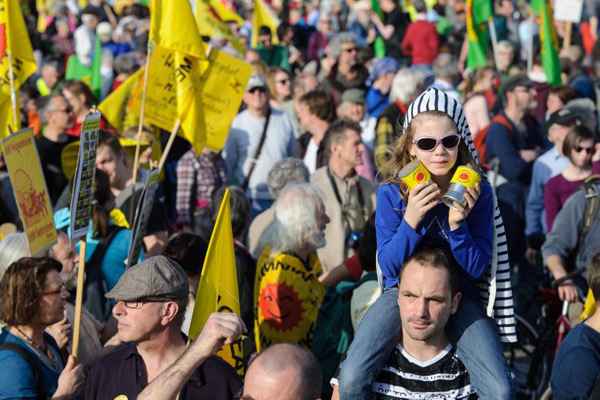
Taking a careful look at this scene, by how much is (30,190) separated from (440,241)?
259 cm

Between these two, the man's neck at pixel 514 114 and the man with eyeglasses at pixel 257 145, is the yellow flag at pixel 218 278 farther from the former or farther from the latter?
the man's neck at pixel 514 114

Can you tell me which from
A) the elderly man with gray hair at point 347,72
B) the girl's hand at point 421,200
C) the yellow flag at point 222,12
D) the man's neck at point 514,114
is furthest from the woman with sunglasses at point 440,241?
the elderly man with gray hair at point 347,72

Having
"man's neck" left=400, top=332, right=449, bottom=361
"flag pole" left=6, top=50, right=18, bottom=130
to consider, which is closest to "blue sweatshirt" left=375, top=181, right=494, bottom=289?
"man's neck" left=400, top=332, right=449, bottom=361

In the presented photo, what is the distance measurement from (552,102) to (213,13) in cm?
346

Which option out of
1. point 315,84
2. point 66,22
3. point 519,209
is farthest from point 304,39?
point 519,209

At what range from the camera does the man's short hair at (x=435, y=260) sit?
4531 mm

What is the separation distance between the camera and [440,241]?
4.66 m

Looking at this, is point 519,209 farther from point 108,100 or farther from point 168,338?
point 168,338

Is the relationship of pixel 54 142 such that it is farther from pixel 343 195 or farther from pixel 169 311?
pixel 169 311

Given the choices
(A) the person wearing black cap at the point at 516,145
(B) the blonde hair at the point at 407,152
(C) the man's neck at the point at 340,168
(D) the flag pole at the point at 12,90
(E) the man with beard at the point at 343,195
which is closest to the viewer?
(B) the blonde hair at the point at 407,152

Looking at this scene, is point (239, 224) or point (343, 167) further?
point (343, 167)

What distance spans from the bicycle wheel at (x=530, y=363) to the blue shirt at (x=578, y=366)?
184 cm

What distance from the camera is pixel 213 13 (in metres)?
11.9

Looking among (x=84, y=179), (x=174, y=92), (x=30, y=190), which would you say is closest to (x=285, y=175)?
(x=174, y=92)
